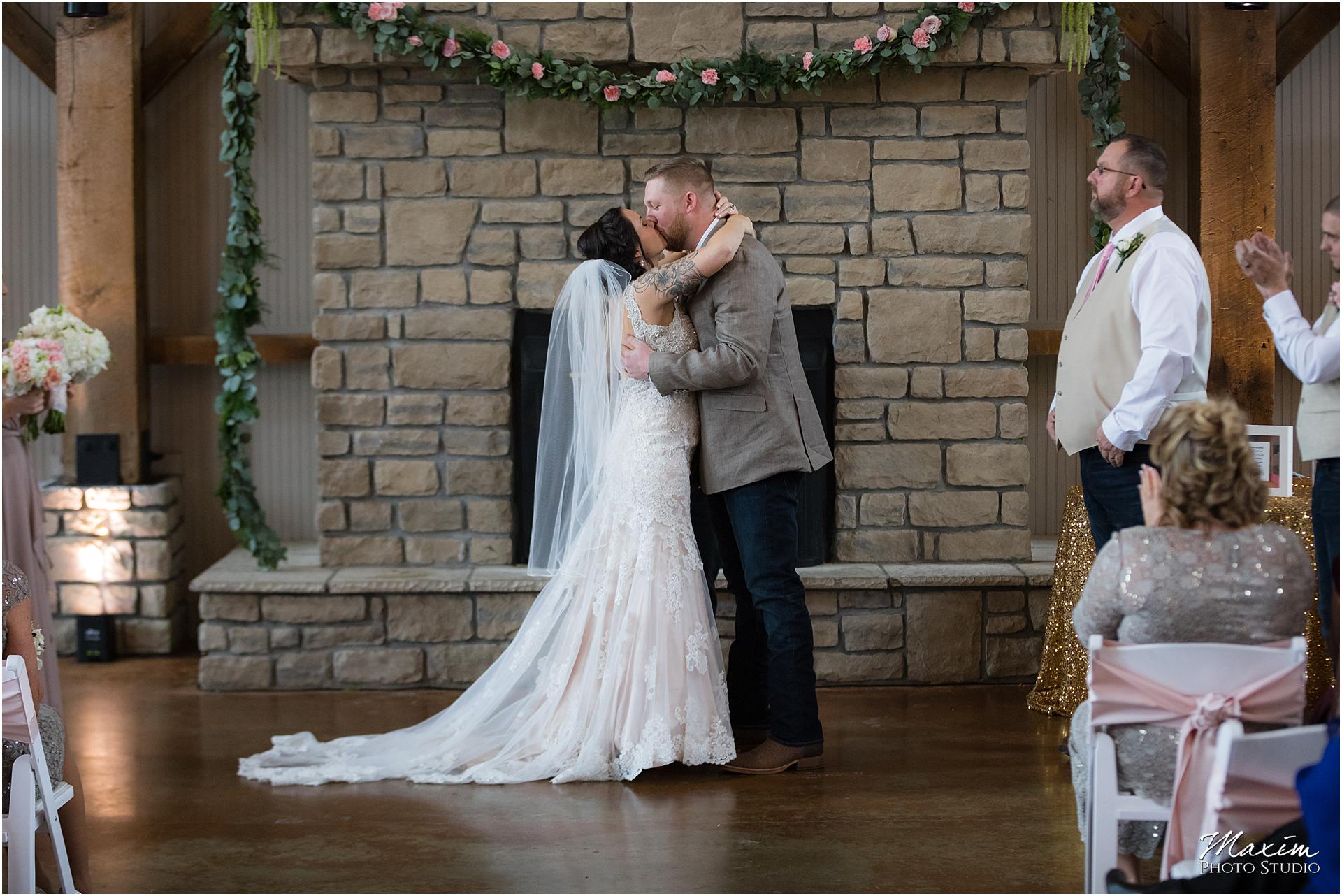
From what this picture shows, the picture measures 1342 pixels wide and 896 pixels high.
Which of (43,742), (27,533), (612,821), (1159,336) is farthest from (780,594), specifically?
(27,533)

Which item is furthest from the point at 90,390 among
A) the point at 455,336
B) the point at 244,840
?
the point at 244,840

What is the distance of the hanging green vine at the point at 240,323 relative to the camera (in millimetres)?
4895

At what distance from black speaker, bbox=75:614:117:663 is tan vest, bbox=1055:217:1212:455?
12.9ft

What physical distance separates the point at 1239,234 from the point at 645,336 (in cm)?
242

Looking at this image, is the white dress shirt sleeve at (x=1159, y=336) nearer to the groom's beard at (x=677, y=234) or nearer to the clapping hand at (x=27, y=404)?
the groom's beard at (x=677, y=234)

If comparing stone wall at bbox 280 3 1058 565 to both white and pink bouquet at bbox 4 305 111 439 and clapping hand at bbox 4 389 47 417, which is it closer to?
white and pink bouquet at bbox 4 305 111 439

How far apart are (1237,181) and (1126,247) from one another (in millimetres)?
1516

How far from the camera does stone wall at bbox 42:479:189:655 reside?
5.29m

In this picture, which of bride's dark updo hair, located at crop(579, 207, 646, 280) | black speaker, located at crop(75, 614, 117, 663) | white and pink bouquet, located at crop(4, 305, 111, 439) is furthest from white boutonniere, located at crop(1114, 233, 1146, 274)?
black speaker, located at crop(75, 614, 117, 663)

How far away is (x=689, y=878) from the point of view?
3.00m

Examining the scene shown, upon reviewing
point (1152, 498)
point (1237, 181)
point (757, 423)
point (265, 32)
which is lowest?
point (1152, 498)

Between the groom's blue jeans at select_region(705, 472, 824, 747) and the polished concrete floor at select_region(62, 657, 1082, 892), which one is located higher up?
the groom's blue jeans at select_region(705, 472, 824, 747)

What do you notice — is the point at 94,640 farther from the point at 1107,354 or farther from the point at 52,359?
the point at 1107,354

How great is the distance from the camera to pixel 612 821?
3.38m
